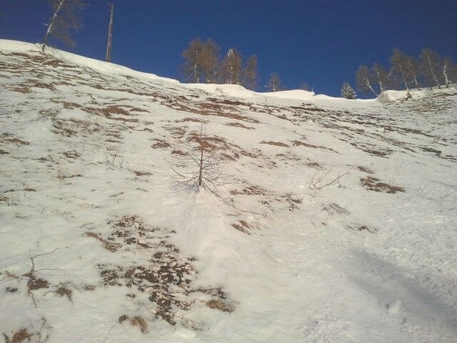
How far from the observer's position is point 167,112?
9.48 m

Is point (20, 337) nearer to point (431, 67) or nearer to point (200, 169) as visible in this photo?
point (200, 169)

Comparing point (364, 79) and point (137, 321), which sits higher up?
point (364, 79)

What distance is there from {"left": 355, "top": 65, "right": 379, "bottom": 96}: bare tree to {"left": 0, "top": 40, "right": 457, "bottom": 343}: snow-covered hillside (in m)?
42.5

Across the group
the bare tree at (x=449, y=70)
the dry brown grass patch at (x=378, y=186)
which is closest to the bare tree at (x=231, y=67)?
the bare tree at (x=449, y=70)

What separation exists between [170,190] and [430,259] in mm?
3767

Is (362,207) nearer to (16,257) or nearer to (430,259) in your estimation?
(430,259)

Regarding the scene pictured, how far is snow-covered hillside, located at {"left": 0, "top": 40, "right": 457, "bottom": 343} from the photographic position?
2469mm

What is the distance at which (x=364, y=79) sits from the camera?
1786 inches

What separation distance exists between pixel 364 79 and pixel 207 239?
49.5 m

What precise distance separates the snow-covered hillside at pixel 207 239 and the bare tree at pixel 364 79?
139ft

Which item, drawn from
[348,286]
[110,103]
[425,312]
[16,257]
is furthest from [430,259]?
[110,103]

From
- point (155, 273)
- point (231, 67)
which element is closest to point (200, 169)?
point (155, 273)

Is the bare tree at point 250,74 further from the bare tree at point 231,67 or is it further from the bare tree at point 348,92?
the bare tree at point 348,92

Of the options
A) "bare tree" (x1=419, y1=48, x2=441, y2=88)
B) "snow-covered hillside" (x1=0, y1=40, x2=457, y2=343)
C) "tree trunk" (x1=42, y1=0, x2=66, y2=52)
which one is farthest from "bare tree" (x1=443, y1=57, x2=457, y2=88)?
"tree trunk" (x1=42, y1=0, x2=66, y2=52)
